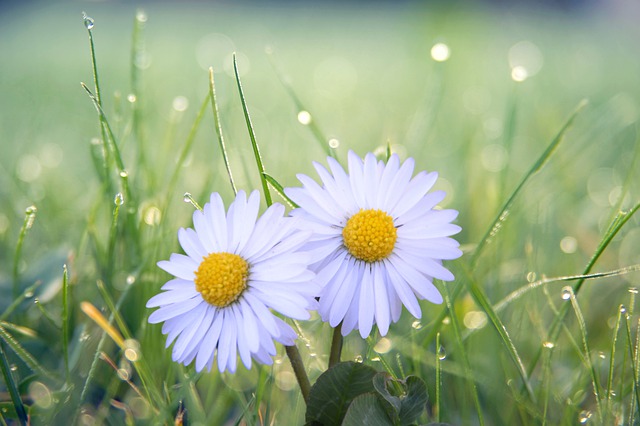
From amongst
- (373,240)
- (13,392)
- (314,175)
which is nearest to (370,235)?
(373,240)

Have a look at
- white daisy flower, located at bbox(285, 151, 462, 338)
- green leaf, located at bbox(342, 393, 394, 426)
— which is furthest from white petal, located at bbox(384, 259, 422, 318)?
green leaf, located at bbox(342, 393, 394, 426)

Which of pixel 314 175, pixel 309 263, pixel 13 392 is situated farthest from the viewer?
pixel 314 175

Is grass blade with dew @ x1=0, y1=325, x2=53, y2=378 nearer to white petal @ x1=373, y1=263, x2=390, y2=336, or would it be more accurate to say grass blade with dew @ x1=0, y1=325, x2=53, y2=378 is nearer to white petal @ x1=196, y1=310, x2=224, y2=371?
white petal @ x1=196, y1=310, x2=224, y2=371

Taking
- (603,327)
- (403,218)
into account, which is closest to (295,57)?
(603,327)

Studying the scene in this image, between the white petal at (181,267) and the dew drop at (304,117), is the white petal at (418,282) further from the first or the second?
the dew drop at (304,117)

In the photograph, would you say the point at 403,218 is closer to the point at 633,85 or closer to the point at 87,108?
the point at 87,108

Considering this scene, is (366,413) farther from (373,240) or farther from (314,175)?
(314,175)

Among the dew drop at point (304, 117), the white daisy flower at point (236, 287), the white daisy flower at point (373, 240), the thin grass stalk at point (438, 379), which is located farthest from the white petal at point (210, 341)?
the dew drop at point (304, 117)
